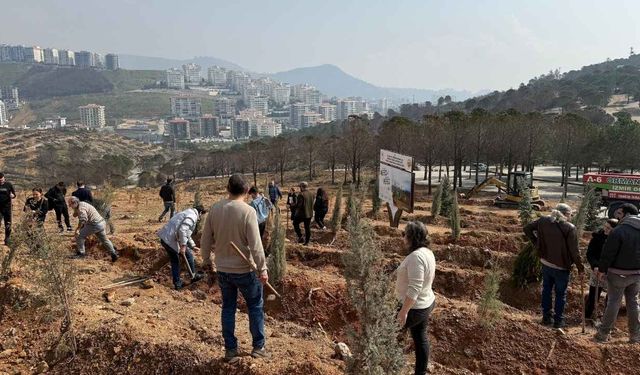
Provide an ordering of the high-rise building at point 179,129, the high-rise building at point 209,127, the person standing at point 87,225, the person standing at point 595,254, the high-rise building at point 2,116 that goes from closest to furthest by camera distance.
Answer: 1. the person standing at point 595,254
2. the person standing at point 87,225
3. the high-rise building at point 179,129
4. the high-rise building at point 209,127
5. the high-rise building at point 2,116

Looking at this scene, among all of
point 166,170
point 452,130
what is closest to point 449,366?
point 452,130

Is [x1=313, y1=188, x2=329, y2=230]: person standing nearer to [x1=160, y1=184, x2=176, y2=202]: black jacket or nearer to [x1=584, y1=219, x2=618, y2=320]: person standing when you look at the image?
[x1=160, y1=184, x2=176, y2=202]: black jacket

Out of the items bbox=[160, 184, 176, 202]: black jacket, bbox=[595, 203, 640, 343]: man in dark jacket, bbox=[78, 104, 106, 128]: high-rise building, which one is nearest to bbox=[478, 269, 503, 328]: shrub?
bbox=[595, 203, 640, 343]: man in dark jacket

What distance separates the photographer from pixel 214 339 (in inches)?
214

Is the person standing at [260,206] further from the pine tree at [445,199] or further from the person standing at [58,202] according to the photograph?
the pine tree at [445,199]

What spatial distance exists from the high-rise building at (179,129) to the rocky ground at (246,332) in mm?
174688

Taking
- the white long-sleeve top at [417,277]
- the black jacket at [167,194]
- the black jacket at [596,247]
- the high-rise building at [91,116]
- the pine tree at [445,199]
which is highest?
the high-rise building at [91,116]

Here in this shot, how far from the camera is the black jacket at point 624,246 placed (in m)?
5.68

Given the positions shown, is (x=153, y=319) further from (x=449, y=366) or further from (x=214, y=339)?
(x=449, y=366)

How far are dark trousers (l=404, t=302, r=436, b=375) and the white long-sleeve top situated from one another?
0.07m

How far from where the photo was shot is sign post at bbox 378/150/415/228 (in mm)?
11578

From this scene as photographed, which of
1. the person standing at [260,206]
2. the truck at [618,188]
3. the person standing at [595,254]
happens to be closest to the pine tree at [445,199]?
the truck at [618,188]

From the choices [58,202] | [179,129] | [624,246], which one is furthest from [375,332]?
[179,129]

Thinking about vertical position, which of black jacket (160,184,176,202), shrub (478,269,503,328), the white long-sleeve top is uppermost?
the white long-sleeve top
